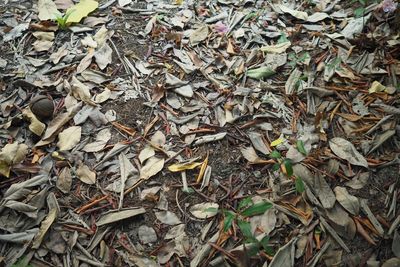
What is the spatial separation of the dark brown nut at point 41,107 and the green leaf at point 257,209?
1.18 meters

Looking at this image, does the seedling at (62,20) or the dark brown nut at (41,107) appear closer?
the dark brown nut at (41,107)

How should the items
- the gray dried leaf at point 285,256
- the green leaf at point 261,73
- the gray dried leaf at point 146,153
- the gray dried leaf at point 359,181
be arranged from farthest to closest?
1. the green leaf at point 261,73
2. the gray dried leaf at point 146,153
3. the gray dried leaf at point 359,181
4. the gray dried leaf at point 285,256

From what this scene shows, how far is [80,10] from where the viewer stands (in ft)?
8.65

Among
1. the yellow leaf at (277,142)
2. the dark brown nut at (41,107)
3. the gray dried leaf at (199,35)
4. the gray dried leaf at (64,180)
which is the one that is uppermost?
the gray dried leaf at (199,35)

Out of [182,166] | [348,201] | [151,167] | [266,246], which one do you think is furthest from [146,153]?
[348,201]

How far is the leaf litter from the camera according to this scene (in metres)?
1.75

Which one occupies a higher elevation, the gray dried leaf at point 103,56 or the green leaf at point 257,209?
the gray dried leaf at point 103,56

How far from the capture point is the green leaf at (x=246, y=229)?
1731mm

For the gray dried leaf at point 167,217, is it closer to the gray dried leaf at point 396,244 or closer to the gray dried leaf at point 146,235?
the gray dried leaf at point 146,235

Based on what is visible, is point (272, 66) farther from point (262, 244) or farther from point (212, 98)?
Answer: point (262, 244)

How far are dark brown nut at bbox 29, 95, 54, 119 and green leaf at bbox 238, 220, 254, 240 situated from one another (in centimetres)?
118

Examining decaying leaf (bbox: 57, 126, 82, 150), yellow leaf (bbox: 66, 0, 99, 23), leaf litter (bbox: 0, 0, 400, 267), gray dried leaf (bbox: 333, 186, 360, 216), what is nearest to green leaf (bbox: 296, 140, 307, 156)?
leaf litter (bbox: 0, 0, 400, 267)

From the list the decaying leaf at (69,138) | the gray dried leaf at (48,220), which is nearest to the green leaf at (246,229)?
the gray dried leaf at (48,220)

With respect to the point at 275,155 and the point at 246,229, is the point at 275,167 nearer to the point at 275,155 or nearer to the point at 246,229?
the point at 275,155
